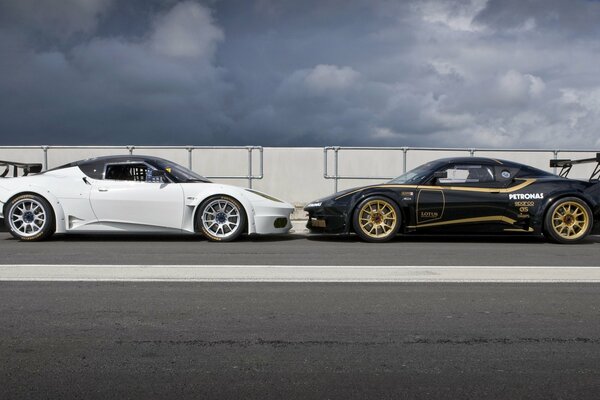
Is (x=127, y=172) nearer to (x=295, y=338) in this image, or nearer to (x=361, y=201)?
(x=361, y=201)

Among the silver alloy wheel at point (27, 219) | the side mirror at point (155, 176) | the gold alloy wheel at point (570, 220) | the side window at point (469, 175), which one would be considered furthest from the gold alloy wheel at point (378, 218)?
the silver alloy wheel at point (27, 219)

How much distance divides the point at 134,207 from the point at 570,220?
6.64m

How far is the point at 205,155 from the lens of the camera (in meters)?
17.7

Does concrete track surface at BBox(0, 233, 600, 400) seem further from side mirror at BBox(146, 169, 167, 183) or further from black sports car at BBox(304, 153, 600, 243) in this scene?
side mirror at BBox(146, 169, 167, 183)

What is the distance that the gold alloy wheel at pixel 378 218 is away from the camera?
950 centimetres

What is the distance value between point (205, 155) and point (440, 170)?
9.26 meters

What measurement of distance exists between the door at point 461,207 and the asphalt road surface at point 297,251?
32 cm

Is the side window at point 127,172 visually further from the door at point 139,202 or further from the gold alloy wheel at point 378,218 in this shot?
the gold alloy wheel at point 378,218

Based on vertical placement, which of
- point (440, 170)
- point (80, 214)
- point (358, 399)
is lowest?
point (358, 399)

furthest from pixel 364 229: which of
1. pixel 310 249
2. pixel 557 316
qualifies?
pixel 557 316

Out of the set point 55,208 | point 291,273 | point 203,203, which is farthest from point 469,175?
point 55,208

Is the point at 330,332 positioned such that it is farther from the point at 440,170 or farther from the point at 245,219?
the point at 440,170

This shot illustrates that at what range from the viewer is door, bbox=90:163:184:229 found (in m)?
9.35

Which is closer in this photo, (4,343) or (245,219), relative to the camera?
(4,343)
